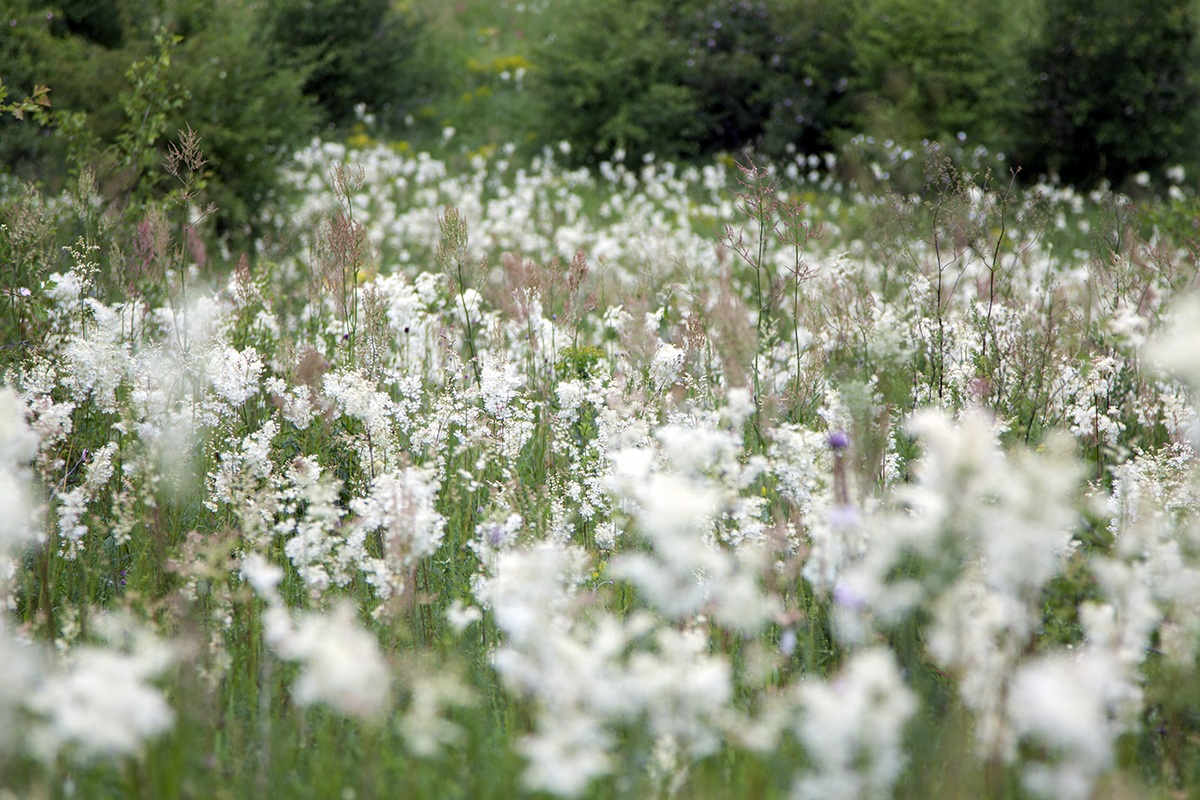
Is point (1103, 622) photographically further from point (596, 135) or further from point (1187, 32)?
point (1187, 32)

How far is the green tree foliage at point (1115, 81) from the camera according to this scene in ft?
44.8

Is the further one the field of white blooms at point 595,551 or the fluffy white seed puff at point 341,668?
the field of white blooms at point 595,551

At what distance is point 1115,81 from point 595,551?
13.0m

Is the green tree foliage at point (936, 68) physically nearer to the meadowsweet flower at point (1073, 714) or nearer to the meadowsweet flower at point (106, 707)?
the meadowsweet flower at point (1073, 714)

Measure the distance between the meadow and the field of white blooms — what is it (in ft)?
0.06

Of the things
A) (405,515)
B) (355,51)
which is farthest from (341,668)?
(355,51)

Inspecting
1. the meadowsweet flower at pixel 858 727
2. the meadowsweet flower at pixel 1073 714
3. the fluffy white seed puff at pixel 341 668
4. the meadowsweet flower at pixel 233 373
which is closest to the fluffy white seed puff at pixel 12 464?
the fluffy white seed puff at pixel 341 668

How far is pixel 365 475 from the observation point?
4.09 metres

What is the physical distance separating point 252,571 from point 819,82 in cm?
1428

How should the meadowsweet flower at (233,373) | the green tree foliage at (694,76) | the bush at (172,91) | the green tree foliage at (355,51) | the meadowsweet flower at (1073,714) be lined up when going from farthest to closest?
the green tree foliage at (355,51)
the green tree foliage at (694,76)
the bush at (172,91)
the meadowsweet flower at (233,373)
the meadowsweet flower at (1073,714)

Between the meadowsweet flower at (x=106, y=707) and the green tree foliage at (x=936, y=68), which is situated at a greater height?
the green tree foliage at (x=936, y=68)

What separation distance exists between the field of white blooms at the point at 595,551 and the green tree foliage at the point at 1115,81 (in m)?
9.15

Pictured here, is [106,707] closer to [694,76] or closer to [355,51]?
[694,76]

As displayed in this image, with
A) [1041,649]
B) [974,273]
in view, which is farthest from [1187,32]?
[1041,649]
